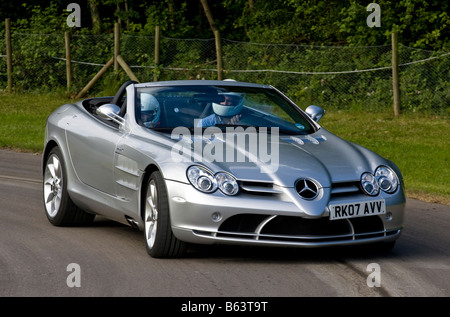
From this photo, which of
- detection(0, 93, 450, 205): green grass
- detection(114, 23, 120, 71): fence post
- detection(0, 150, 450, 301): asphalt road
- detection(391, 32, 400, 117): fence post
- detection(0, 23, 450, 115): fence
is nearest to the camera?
detection(0, 150, 450, 301): asphalt road

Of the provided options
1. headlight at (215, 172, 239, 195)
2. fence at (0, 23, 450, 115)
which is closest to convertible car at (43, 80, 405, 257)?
headlight at (215, 172, 239, 195)

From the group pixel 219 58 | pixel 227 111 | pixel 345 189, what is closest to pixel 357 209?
pixel 345 189

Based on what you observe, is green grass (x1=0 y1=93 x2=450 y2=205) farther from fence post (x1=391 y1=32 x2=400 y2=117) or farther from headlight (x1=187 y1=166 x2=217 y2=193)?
headlight (x1=187 y1=166 x2=217 y2=193)

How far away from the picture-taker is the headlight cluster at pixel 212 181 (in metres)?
7.76

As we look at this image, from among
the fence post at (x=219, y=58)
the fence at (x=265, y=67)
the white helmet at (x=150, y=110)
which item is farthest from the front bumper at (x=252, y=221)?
the fence post at (x=219, y=58)

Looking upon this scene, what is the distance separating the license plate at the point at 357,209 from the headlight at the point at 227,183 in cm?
74

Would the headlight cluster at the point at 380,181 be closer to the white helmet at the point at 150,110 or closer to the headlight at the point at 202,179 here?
the headlight at the point at 202,179

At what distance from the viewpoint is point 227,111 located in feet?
30.4

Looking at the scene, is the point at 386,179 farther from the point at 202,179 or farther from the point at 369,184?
the point at 202,179

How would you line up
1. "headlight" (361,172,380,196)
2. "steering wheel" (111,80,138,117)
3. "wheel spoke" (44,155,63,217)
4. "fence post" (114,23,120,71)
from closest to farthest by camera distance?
"headlight" (361,172,380,196) < "steering wheel" (111,80,138,117) < "wheel spoke" (44,155,63,217) < "fence post" (114,23,120,71)

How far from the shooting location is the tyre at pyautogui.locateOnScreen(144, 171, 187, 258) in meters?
7.96

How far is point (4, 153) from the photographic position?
16578mm

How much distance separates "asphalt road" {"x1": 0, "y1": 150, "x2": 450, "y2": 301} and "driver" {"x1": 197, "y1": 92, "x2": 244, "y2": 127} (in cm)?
112
